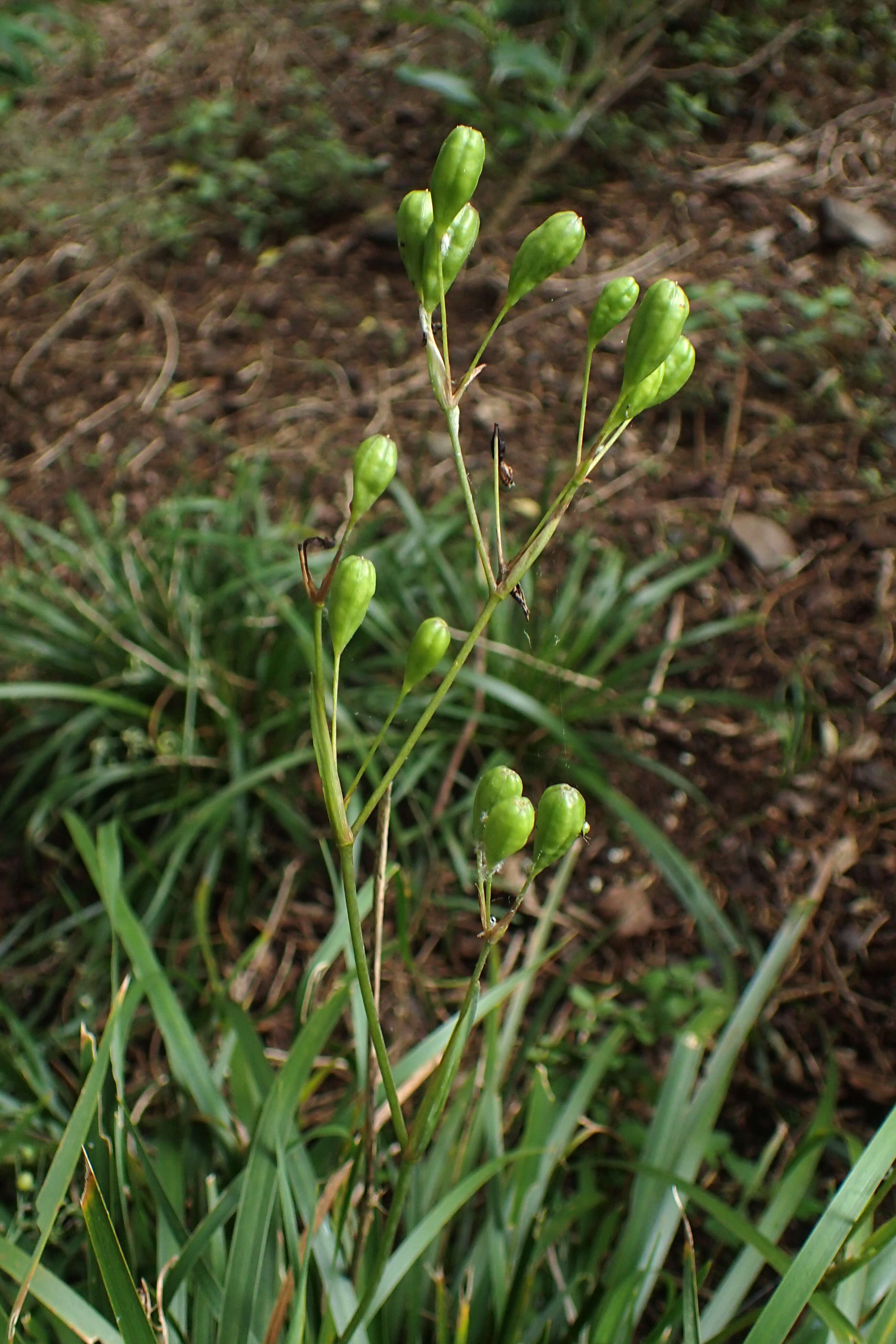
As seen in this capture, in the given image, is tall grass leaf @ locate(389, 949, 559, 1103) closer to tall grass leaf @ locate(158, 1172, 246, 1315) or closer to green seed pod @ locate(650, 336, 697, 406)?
tall grass leaf @ locate(158, 1172, 246, 1315)

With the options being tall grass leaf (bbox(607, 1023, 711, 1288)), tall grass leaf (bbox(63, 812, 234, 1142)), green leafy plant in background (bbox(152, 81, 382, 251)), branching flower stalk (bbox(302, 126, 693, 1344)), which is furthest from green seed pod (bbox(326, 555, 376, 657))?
green leafy plant in background (bbox(152, 81, 382, 251))

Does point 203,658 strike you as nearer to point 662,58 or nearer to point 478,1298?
point 478,1298

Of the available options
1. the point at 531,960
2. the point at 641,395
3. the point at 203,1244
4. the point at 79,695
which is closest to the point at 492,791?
the point at 641,395

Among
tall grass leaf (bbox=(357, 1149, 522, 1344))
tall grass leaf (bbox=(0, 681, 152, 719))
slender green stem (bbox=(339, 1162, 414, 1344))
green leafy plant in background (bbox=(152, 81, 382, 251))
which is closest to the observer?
slender green stem (bbox=(339, 1162, 414, 1344))

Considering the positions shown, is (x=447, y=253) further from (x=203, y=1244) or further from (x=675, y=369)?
(x=203, y=1244)

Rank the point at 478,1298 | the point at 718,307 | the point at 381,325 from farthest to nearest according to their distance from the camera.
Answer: the point at 381,325 → the point at 718,307 → the point at 478,1298

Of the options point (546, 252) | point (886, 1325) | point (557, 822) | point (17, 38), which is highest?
point (17, 38)

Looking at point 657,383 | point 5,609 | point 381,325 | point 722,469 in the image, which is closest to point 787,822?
point 722,469
